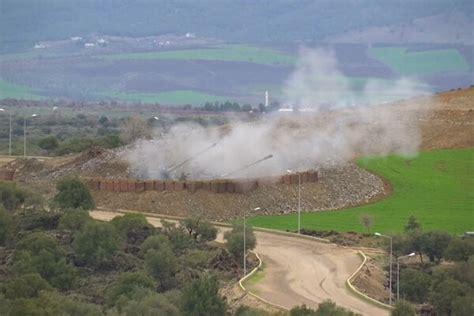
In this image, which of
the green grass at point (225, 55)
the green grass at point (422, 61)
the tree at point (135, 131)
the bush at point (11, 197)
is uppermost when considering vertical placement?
the green grass at point (225, 55)

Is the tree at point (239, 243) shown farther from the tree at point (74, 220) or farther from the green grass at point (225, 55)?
the green grass at point (225, 55)

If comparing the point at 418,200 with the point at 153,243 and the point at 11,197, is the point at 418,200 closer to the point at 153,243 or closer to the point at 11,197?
the point at 153,243

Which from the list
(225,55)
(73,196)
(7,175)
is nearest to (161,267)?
(73,196)

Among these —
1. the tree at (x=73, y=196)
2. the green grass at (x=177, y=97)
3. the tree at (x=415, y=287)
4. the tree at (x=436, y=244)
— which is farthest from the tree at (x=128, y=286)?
the green grass at (x=177, y=97)

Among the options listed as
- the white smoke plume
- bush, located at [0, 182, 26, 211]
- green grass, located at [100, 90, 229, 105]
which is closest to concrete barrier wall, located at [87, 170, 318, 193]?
the white smoke plume

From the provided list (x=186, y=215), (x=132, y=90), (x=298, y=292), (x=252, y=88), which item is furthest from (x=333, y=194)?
(x=132, y=90)

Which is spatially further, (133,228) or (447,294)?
(133,228)

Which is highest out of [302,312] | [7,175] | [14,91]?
[14,91]

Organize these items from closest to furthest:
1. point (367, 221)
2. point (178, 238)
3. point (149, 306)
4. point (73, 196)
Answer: point (149, 306), point (178, 238), point (367, 221), point (73, 196)
